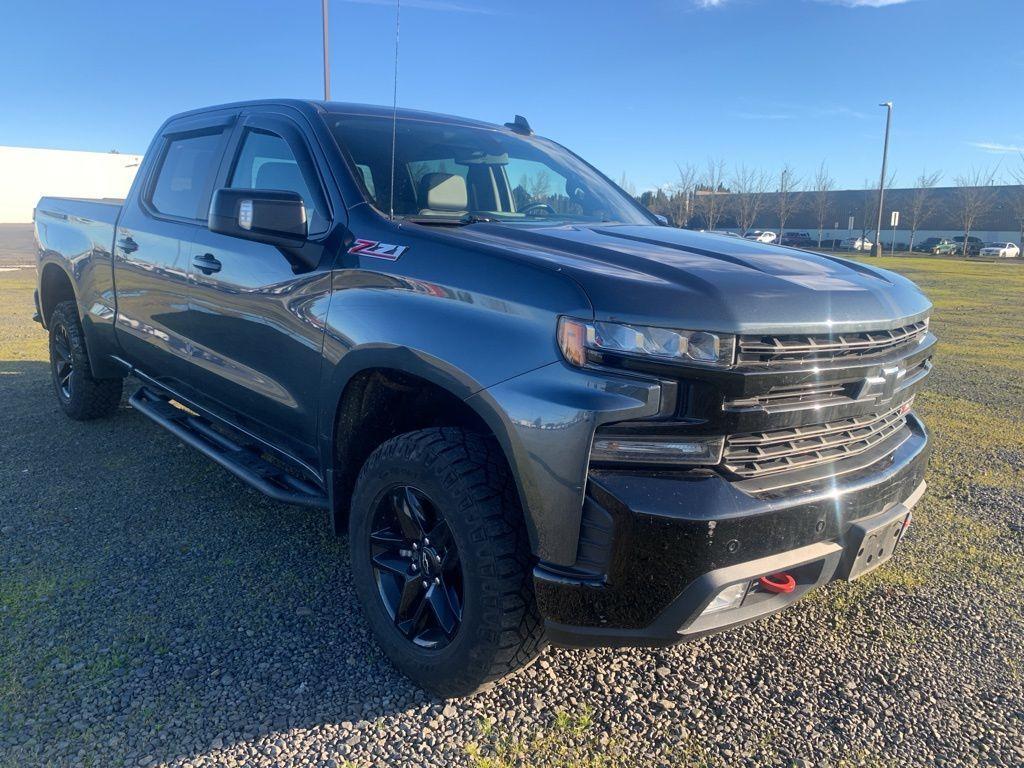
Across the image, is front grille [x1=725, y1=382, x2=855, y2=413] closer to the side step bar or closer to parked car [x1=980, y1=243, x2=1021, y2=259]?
the side step bar

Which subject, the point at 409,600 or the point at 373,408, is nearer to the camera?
the point at 409,600

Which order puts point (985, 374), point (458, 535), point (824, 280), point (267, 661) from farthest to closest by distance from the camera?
point (985, 374) < point (267, 661) < point (824, 280) < point (458, 535)

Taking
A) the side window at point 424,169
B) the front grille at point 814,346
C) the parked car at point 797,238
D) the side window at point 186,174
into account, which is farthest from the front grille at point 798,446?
the parked car at point 797,238

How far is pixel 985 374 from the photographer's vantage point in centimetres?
776

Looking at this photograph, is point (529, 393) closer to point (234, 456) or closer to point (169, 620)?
point (169, 620)

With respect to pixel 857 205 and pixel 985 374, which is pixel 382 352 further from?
pixel 857 205

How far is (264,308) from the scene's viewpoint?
3.09 meters

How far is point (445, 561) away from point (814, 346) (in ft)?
4.19

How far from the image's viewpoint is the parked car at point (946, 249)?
5192 cm

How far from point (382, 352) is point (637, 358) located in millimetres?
912

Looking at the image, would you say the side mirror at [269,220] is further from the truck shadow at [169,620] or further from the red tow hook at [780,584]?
the red tow hook at [780,584]

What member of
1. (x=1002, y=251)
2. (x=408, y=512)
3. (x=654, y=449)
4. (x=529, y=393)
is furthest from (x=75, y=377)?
(x=1002, y=251)

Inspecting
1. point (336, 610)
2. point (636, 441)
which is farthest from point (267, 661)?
point (636, 441)

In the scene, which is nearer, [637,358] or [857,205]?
[637,358]
